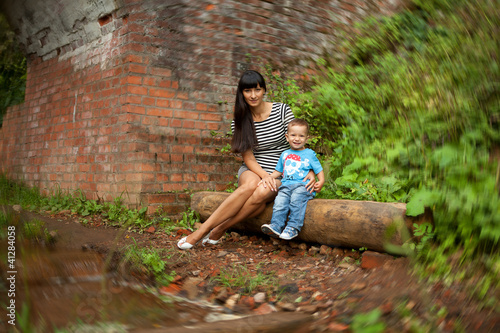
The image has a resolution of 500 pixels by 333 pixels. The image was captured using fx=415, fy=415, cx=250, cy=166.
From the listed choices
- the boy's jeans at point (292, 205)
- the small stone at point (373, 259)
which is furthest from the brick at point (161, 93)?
the small stone at point (373, 259)

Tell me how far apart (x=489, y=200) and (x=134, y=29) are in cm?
359

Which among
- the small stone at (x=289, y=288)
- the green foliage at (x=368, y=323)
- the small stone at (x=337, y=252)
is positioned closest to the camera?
the green foliage at (x=368, y=323)

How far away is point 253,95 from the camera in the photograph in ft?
11.4

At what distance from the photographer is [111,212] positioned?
425 centimetres

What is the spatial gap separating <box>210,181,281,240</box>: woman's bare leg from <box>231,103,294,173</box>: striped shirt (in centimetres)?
32

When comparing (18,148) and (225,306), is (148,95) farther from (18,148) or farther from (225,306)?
(18,148)

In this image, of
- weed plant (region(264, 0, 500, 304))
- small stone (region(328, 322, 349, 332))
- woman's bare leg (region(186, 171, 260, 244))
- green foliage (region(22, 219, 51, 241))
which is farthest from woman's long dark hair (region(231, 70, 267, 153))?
small stone (region(328, 322, 349, 332))

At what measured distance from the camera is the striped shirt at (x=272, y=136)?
3.59 m

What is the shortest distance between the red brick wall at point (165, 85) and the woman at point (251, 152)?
994mm

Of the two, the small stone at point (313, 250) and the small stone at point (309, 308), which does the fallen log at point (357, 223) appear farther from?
the small stone at point (309, 308)

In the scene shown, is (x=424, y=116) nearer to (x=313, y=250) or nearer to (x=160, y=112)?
(x=313, y=250)

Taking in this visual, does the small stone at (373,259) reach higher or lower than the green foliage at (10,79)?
lower

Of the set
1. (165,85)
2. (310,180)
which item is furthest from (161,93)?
(310,180)

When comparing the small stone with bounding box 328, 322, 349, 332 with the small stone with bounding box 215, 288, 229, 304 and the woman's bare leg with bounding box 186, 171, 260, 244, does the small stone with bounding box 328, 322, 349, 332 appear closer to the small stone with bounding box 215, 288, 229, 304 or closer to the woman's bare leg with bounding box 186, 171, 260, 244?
the small stone with bounding box 215, 288, 229, 304
